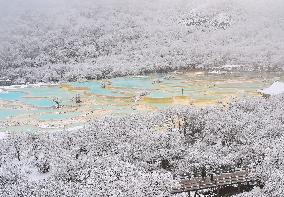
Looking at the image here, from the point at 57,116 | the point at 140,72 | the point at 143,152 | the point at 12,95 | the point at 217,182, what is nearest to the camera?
the point at 217,182

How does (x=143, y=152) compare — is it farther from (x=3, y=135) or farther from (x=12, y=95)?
(x=12, y=95)

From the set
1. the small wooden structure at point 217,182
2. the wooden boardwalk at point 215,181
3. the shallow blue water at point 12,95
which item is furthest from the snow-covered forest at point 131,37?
the wooden boardwalk at point 215,181

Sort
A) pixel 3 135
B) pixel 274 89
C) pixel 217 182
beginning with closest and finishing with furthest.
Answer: pixel 217 182 < pixel 3 135 < pixel 274 89

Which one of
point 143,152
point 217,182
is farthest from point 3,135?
point 217,182

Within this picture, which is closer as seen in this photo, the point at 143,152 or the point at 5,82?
the point at 143,152

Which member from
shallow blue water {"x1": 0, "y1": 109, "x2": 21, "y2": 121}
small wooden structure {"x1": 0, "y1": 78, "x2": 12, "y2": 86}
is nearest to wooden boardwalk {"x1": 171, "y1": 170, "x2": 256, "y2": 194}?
shallow blue water {"x1": 0, "y1": 109, "x2": 21, "y2": 121}

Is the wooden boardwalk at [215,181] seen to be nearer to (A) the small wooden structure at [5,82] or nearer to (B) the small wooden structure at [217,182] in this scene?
(B) the small wooden structure at [217,182]

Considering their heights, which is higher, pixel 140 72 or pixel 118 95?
pixel 140 72
